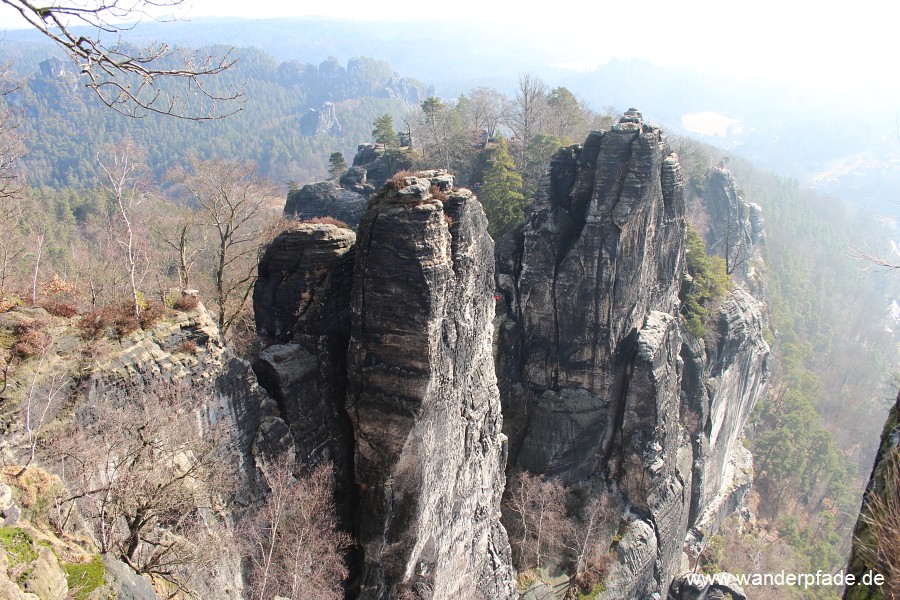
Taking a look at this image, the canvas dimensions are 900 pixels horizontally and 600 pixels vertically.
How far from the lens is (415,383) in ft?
54.3

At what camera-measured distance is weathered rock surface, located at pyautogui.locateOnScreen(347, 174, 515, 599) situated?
16.3 meters

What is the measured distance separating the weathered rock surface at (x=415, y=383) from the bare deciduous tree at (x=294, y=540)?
1269 millimetres

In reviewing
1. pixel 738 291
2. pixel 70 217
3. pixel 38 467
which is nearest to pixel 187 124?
pixel 70 217

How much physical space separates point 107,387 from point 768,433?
183 feet

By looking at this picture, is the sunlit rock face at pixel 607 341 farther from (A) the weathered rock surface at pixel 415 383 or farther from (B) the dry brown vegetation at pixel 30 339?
(B) the dry brown vegetation at pixel 30 339

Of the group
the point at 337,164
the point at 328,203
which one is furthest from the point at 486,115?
the point at 328,203

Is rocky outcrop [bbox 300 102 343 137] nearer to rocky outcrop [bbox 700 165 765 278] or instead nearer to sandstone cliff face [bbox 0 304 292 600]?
rocky outcrop [bbox 700 165 765 278]

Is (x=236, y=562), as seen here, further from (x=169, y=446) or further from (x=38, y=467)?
(x=38, y=467)

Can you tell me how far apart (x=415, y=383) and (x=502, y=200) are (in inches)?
854

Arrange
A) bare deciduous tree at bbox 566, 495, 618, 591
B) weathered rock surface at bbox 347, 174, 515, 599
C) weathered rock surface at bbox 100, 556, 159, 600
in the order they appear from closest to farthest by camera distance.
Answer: weathered rock surface at bbox 100, 556, 159, 600, weathered rock surface at bbox 347, 174, 515, 599, bare deciduous tree at bbox 566, 495, 618, 591

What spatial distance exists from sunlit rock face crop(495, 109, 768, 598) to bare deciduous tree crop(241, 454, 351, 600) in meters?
14.6

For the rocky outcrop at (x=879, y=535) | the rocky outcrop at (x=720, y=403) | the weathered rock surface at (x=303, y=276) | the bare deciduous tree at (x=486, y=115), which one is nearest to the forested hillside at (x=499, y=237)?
the bare deciduous tree at (x=486, y=115)

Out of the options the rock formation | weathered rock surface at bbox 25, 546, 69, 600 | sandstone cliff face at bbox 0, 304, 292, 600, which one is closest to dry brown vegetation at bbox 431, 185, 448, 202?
sandstone cliff face at bbox 0, 304, 292, 600

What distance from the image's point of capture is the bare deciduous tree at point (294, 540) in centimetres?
1510
